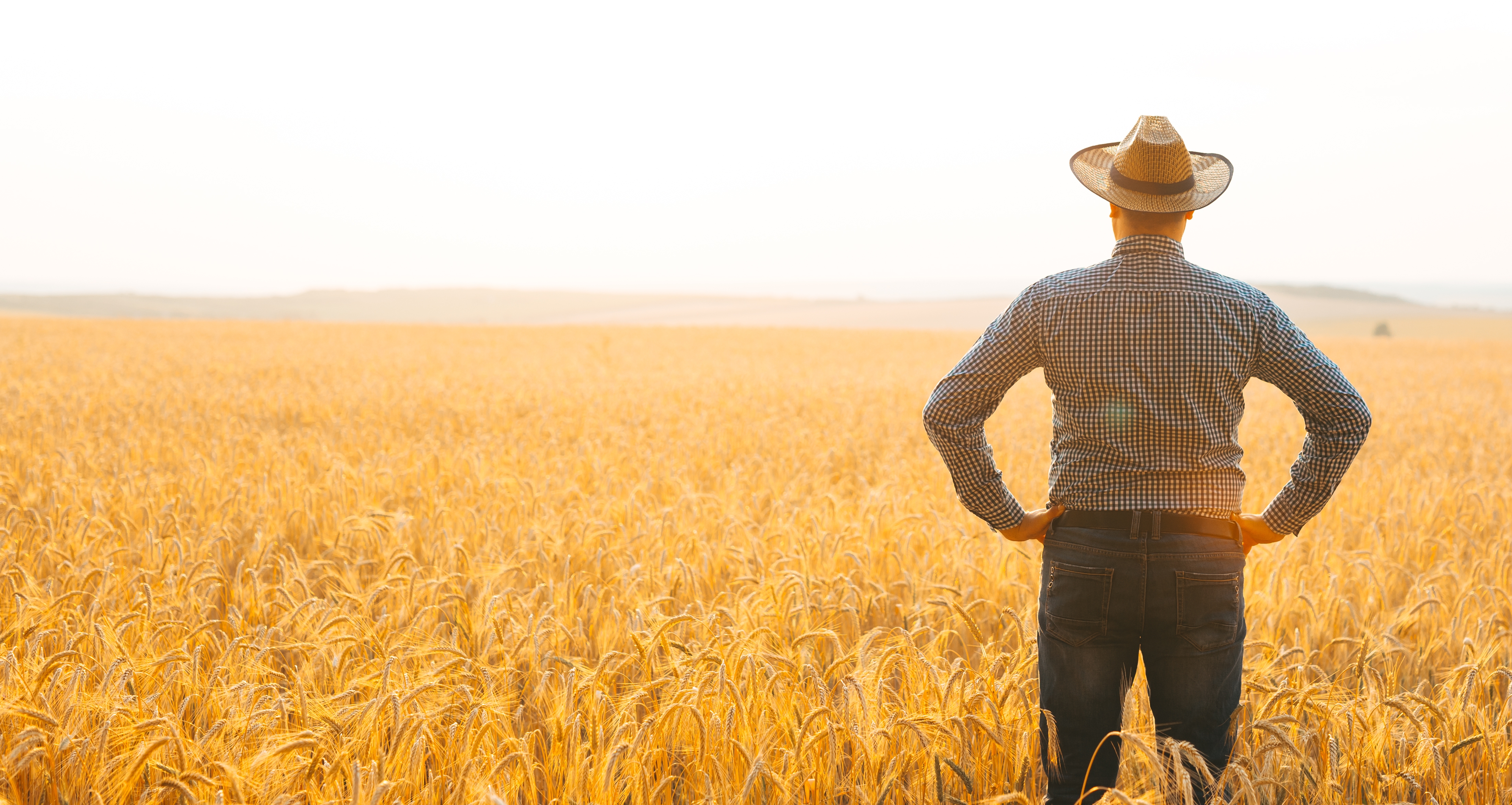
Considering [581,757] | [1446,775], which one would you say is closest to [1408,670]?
[1446,775]

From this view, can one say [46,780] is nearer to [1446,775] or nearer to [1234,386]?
[1234,386]

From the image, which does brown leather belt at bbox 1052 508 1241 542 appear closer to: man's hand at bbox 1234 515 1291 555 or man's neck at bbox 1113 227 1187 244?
man's hand at bbox 1234 515 1291 555

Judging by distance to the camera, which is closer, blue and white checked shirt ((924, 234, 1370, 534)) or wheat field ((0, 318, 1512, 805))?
blue and white checked shirt ((924, 234, 1370, 534))

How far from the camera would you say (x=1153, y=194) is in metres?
2.10

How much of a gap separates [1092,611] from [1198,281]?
0.82 metres

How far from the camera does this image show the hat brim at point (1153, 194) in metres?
2.08

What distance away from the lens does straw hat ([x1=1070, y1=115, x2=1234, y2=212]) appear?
2064 millimetres

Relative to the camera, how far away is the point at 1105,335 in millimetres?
2057

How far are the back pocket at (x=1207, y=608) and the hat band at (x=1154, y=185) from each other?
0.90m

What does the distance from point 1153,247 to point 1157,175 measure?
0.17 m

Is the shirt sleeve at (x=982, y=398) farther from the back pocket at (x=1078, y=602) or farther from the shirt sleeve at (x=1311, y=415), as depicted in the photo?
the shirt sleeve at (x=1311, y=415)

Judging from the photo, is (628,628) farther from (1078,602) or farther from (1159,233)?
(1159,233)

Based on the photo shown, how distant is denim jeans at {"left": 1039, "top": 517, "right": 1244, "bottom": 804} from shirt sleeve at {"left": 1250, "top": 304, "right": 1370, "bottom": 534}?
0.67 feet

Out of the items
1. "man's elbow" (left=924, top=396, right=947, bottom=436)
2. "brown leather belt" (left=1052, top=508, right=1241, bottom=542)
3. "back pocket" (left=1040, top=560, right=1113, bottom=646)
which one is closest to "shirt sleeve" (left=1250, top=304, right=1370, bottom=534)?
"brown leather belt" (left=1052, top=508, right=1241, bottom=542)
